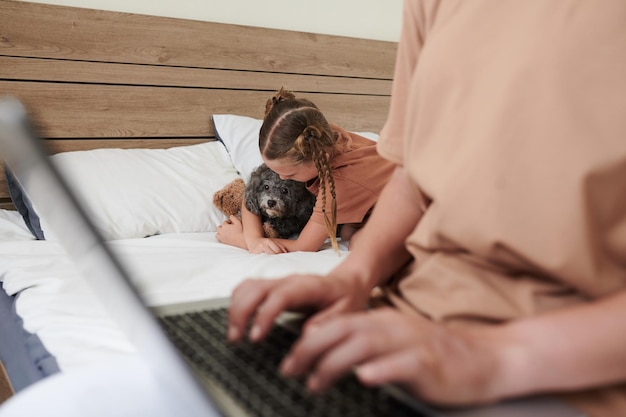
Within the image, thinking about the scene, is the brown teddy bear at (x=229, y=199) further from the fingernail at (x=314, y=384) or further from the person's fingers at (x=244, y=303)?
the fingernail at (x=314, y=384)

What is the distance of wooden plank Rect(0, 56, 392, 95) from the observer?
1.92 m

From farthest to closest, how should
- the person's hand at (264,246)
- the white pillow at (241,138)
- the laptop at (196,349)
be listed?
the white pillow at (241,138) < the person's hand at (264,246) < the laptop at (196,349)

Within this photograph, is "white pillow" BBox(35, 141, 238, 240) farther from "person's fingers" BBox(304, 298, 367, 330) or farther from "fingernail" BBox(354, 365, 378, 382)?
"fingernail" BBox(354, 365, 378, 382)

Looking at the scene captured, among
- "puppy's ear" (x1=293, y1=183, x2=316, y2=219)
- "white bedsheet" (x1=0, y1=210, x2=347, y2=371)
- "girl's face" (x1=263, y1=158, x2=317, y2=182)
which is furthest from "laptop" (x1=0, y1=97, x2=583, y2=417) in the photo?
"puppy's ear" (x1=293, y1=183, x2=316, y2=219)

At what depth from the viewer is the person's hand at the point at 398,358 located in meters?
0.39

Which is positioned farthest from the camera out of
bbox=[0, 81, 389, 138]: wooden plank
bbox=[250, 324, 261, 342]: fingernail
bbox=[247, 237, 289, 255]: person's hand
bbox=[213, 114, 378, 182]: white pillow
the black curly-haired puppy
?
bbox=[213, 114, 378, 182]: white pillow

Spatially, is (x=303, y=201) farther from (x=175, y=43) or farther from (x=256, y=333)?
(x=256, y=333)

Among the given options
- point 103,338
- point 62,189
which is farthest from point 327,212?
point 62,189

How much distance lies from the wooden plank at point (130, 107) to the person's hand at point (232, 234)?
58 centimetres

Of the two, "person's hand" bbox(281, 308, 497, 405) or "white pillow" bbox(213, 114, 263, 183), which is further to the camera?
"white pillow" bbox(213, 114, 263, 183)

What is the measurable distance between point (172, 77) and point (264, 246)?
2.84ft

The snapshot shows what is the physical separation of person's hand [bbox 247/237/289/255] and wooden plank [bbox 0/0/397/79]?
863mm

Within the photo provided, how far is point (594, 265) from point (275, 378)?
281 mm

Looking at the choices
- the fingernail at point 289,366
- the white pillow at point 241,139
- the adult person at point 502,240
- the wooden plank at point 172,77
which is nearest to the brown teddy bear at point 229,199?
the white pillow at point 241,139
